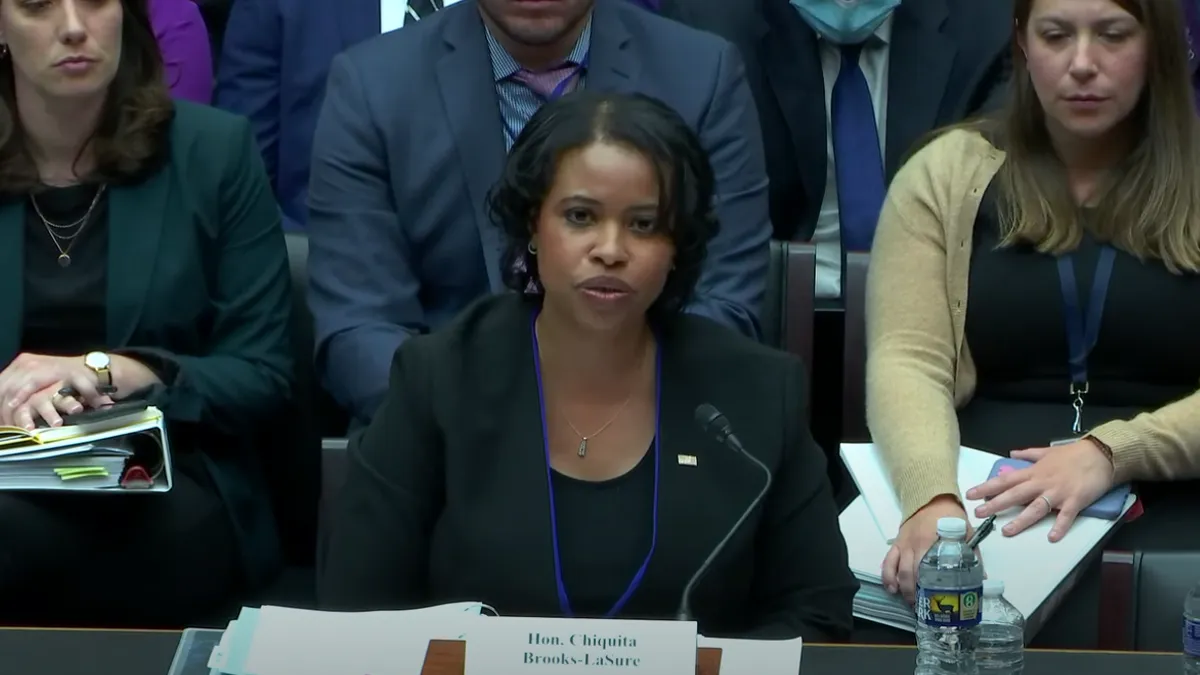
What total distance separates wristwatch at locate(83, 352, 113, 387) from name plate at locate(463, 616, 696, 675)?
1204mm

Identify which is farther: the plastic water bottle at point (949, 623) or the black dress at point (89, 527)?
the black dress at point (89, 527)

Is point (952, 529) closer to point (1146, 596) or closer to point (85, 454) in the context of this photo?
point (1146, 596)

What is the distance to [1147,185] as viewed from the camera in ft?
8.98

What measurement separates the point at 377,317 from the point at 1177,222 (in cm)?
125

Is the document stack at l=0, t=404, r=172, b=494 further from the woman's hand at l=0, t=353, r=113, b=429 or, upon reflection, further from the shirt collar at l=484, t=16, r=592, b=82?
the shirt collar at l=484, t=16, r=592, b=82

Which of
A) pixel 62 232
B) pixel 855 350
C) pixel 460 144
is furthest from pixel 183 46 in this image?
pixel 855 350

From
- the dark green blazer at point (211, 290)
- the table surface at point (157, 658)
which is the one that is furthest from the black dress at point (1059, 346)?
the dark green blazer at point (211, 290)

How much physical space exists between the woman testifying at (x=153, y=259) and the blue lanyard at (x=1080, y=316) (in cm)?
123

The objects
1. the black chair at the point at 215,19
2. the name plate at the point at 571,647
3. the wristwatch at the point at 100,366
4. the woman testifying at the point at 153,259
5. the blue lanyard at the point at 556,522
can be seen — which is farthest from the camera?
the black chair at the point at 215,19

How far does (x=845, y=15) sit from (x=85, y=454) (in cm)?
162

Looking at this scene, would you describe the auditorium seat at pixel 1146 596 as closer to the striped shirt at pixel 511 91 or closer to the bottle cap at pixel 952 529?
the bottle cap at pixel 952 529

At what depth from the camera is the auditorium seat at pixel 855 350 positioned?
9.43ft

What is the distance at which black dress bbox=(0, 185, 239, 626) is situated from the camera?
8.13 ft

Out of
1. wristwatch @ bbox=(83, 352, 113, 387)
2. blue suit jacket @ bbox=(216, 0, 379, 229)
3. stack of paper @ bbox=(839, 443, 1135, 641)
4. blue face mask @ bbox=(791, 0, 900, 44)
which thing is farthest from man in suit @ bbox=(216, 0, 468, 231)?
stack of paper @ bbox=(839, 443, 1135, 641)
